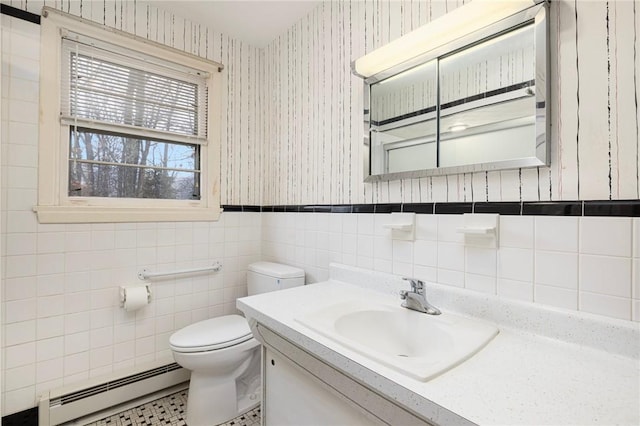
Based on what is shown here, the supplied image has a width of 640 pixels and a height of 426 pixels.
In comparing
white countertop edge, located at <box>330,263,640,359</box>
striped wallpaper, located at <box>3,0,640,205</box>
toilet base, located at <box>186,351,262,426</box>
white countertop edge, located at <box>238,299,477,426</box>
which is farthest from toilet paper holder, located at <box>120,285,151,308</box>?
white countertop edge, located at <box>330,263,640,359</box>

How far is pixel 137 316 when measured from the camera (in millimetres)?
1765

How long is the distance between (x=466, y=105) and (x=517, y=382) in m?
0.92

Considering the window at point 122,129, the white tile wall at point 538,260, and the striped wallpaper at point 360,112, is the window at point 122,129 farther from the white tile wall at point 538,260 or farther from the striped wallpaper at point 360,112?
the white tile wall at point 538,260

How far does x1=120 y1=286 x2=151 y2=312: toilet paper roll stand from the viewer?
165cm

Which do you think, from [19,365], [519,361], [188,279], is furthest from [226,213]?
[519,361]

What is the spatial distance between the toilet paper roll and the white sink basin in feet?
3.87

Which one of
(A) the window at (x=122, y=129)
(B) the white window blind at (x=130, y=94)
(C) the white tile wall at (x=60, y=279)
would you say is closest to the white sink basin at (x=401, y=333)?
(C) the white tile wall at (x=60, y=279)

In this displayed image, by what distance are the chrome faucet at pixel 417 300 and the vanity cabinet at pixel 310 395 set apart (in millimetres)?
444

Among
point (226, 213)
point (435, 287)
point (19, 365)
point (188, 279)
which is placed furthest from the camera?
point (226, 213)

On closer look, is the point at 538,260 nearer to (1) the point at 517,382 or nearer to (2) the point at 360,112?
(1) the point at 517,382

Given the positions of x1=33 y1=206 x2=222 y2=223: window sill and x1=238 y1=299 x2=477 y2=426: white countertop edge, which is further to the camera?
x1=33 y1=206 x2=222 y2=223: window sill

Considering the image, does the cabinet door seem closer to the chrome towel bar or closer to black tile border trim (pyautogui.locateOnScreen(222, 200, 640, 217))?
black tile border trim (pyautogui.locateOnScreen(222, 200, 640, 217))

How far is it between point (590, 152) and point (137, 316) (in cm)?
226

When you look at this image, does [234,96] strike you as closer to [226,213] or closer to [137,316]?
[226,213]
